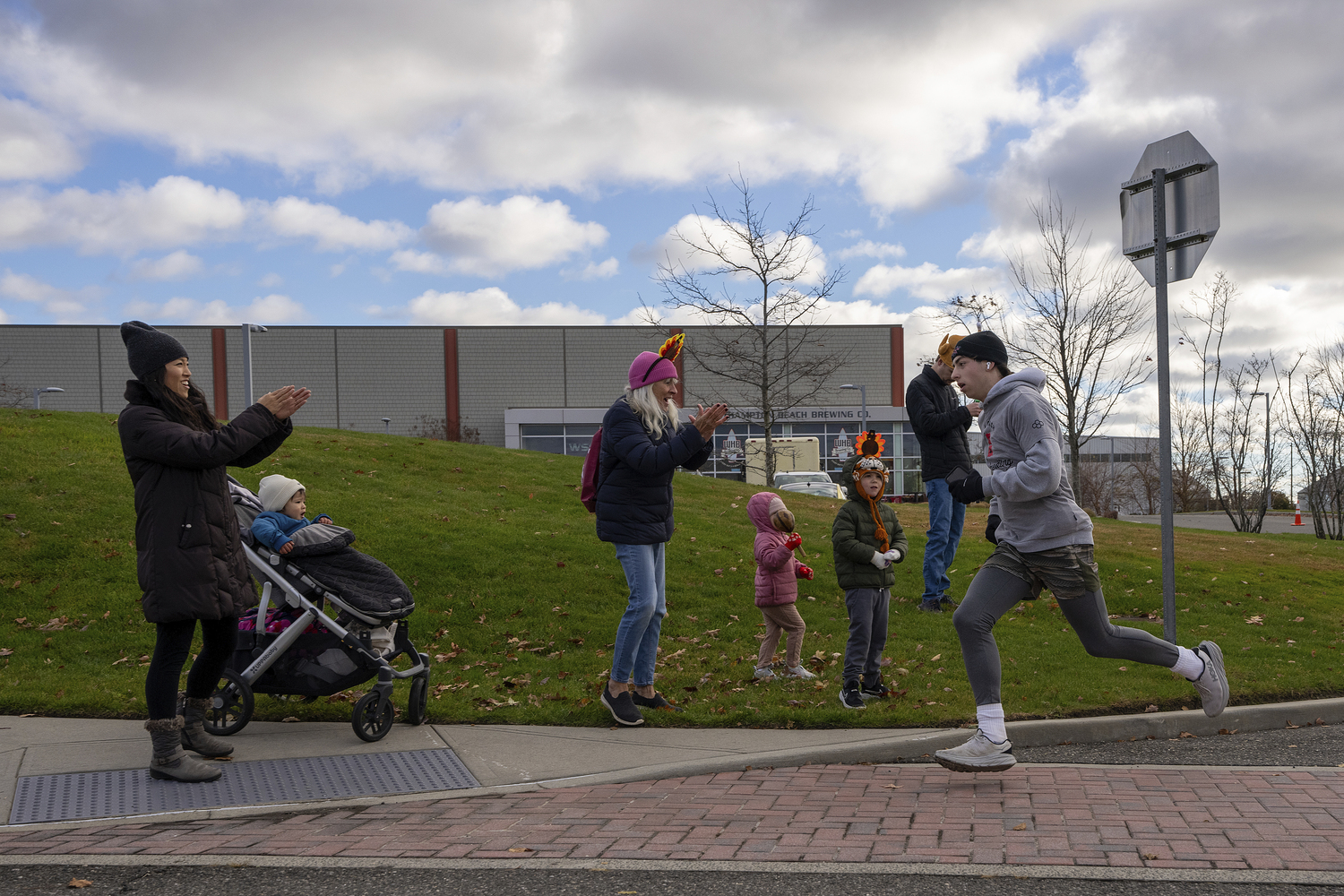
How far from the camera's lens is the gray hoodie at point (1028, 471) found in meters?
4.36

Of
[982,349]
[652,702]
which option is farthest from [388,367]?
[982,349]

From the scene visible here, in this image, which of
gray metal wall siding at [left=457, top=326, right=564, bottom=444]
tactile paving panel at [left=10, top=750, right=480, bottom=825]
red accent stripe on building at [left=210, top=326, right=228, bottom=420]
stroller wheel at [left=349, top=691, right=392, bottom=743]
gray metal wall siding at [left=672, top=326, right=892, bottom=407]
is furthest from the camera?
gray metal wall siding at [left=672, top=326, right=892, bottom=407]

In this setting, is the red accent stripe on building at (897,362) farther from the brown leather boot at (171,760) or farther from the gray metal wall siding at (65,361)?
the brown leather boot at (171,760)

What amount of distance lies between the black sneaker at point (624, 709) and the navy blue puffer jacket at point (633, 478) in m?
0.88

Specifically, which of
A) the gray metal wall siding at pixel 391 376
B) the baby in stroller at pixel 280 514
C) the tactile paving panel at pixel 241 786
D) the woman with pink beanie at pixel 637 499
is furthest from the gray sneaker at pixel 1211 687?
the gray metal wall siding at pixel 391 376

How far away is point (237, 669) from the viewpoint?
18.0 ft

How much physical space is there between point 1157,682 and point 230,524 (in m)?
5.53

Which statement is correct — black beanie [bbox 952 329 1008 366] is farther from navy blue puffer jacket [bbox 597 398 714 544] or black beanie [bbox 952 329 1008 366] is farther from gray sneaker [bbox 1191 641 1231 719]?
gray sneaker [bbox 1191 641 1231 719]

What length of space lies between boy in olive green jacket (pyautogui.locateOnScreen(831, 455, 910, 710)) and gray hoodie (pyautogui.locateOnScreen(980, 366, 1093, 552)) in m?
1.35

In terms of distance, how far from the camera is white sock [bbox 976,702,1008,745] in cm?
447

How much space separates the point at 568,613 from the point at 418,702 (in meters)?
2.82

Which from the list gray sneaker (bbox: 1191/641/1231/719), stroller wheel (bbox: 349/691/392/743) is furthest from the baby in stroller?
gray sneaker (bbox: 1191/641/1231/719)

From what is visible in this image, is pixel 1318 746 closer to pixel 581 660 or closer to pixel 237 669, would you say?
pixel 581 660

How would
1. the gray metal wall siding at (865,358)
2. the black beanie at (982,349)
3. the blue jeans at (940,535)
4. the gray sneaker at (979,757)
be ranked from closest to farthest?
the gray sneaker at (979,757), the black beanie at (982,349), the blue jeans at (940,535), the gray metal wall siding at (865,358)
